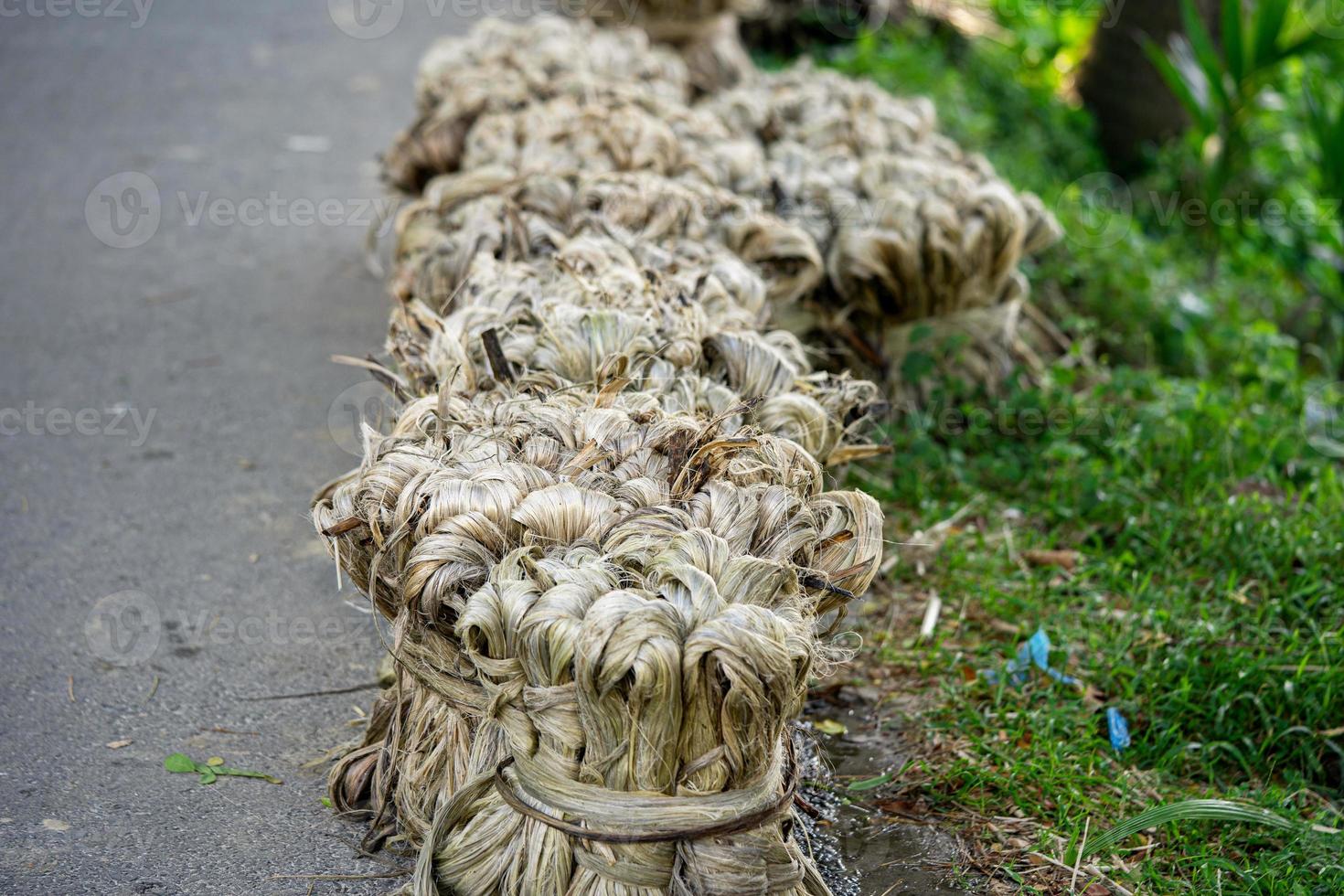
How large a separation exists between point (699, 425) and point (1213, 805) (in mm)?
965

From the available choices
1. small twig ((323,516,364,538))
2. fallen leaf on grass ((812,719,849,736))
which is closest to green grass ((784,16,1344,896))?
fallen leaf on grass ((812,719,849,736))

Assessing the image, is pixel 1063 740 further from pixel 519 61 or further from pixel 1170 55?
pixel 1170 55

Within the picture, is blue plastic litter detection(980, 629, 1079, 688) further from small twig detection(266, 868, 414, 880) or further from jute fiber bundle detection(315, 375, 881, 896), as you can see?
small twig detection(266, 868, 414, 880)

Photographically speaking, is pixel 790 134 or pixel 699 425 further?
pixel 790 134

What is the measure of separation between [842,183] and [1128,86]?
12.3 ft

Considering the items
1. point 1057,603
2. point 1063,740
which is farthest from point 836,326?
point 1063,740

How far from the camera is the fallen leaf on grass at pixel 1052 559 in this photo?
2889mm

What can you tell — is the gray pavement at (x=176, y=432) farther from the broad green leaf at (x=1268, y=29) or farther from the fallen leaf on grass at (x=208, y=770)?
the broad green leaf at (x=1268, y=29)

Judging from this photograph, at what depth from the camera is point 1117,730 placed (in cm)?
232

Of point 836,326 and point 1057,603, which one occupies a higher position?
point 836,326

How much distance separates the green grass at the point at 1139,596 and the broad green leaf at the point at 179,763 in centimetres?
112

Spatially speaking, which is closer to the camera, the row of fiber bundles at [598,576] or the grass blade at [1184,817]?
the row of fiber bundles at [598,576]

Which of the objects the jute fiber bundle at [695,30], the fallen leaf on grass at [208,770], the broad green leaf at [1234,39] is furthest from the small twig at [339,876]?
the broad green leaf at [1234,39]

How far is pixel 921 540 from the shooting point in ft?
9.71
